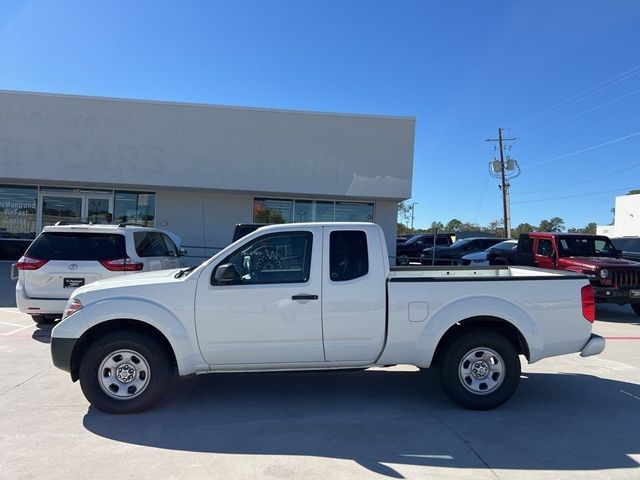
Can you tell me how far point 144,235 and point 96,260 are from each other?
3.44 ft

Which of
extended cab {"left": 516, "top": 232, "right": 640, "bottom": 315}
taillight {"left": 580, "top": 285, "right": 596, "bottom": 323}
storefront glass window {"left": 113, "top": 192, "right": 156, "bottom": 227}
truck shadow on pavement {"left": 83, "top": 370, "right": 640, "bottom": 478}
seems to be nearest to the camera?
truck shadow on pavement {"left": 83, "top": 370, "right": 640, "bottom": 478}

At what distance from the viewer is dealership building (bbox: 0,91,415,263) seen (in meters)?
15.7

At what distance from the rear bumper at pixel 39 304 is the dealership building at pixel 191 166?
8.12 metres

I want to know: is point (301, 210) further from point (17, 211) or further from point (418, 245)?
point (418, 245)

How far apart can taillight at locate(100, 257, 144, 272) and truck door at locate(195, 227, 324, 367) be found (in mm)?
3916

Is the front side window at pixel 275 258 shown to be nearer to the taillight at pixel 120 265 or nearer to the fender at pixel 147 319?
the fender at pixel 147 319

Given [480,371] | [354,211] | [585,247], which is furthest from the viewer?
[354,211]

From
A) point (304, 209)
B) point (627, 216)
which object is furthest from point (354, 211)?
point (627, 216)

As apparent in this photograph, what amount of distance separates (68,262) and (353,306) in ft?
17.5

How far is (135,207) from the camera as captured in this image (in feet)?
57.5

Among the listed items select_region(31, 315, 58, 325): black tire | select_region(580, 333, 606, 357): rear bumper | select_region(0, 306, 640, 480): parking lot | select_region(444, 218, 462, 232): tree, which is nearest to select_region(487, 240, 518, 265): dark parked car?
select_region(0, 306, 640, 480): parking lot

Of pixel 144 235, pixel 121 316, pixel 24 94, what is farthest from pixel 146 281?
pixel 24 94

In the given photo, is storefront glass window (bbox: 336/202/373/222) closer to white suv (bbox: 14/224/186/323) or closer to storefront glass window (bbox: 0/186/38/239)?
white suv (bbox: 14/224/186/323)

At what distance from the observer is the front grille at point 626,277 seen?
10.8 m
